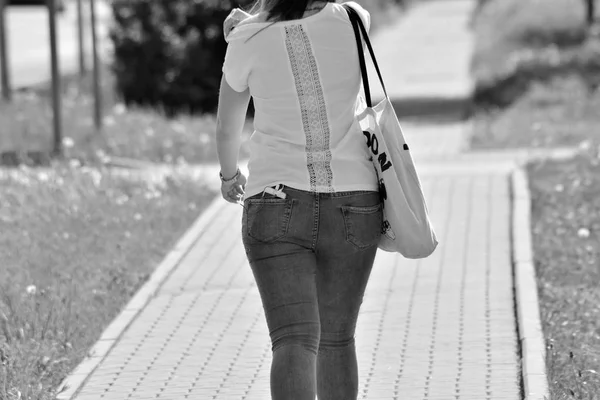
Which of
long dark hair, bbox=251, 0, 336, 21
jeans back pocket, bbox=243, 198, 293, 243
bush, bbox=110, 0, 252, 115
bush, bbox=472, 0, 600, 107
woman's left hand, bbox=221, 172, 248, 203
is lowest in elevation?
bush, bbox=472, 0, 600, 107

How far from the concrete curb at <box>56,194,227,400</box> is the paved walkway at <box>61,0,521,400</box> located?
0.07 feet

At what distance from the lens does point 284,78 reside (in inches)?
152

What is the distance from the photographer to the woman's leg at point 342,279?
12.9ft

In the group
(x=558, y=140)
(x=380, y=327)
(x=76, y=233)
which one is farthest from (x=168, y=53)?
(x=380, y=327)

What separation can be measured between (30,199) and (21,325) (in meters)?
2.86

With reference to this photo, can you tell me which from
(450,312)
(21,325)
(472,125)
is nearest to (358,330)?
(450,312)

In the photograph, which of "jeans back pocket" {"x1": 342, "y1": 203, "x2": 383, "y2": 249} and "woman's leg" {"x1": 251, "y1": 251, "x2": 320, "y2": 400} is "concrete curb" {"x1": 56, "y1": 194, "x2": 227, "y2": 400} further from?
"jeans back pocket" {"x1": 342, "y1": 203, "x2": 383, "y2": 249}

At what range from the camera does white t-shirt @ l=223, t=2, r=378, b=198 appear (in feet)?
12.7

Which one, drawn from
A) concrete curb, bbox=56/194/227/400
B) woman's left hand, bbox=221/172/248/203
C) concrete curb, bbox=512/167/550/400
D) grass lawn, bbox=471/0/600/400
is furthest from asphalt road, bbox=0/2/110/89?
woman's left hand, bbox=221/172/248/203

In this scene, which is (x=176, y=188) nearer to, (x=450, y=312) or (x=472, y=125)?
(x=450, y=312)

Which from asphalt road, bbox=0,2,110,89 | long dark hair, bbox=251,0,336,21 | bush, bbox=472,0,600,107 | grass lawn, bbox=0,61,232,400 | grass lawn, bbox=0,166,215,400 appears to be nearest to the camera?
long dark hair, bbox=251,0,336,21

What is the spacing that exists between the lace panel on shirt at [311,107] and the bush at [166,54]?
11732 millimetres

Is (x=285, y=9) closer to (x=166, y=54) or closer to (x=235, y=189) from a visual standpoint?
(x=235, y=189)

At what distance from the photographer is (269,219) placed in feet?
12.8
